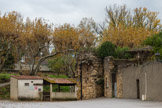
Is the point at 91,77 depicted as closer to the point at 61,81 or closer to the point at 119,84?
the point at 61,81


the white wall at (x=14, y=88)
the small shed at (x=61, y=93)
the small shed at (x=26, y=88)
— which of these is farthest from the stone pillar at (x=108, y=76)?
the white wall at (x=14, y=88)

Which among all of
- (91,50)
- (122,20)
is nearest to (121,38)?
(122,20)

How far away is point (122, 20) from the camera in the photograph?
208ft

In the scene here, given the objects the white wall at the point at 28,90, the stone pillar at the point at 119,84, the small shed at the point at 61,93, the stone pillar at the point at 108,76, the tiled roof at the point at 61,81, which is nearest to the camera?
the stone pillar at the point at 119,84

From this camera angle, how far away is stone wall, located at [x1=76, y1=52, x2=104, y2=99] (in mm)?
41125

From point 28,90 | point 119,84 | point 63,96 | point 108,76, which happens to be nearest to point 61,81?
point 63,96

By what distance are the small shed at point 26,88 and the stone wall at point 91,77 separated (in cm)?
502

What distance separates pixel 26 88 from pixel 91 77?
25.6 feet

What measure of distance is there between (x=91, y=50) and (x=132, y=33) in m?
15.8

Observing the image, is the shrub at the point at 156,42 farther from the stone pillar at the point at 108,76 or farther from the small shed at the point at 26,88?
the small shed at the point at 26,88

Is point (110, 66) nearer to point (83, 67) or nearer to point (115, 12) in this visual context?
point (83, 67)

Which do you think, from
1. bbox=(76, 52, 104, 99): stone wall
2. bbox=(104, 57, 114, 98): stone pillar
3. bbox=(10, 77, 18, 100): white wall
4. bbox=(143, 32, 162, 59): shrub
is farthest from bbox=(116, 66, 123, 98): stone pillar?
bbox=(10, 77, 18, 100): white wall

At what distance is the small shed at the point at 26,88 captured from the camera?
4072cm

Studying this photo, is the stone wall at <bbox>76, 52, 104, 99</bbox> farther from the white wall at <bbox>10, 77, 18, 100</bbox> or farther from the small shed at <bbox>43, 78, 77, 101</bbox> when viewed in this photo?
the white wall at <bbox>10, 77, 18, 100</bbox>
